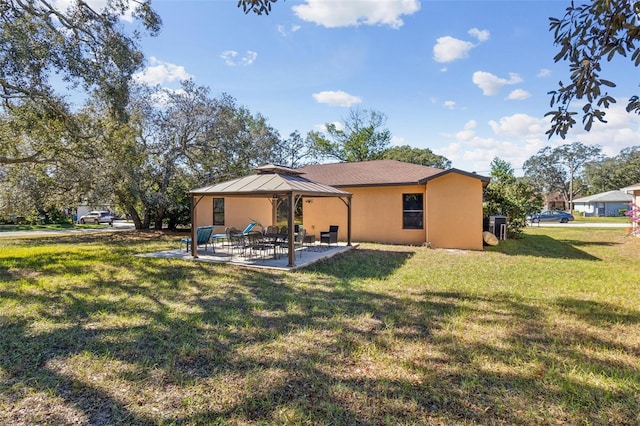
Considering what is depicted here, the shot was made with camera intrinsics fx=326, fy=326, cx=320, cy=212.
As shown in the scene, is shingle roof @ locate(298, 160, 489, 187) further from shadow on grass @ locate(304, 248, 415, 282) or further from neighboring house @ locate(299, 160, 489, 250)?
shadow on grass @ locate(304, 248, 415, 282)

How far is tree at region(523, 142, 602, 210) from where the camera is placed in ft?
192

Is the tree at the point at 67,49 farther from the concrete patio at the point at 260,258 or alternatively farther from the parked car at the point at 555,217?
the parked car at the point at 555,217

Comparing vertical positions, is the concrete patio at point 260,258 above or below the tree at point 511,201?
below

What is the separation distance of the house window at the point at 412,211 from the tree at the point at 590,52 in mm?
10671

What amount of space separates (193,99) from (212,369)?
17575mm

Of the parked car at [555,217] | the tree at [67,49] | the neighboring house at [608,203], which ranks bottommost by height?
the parked car at [555,217]

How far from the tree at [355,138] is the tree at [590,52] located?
31.9 m

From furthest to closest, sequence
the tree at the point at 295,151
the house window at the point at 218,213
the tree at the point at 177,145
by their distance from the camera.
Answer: the tree at the point at 295,151, the house window at the point at 218,213, the tree at the point at 177,145

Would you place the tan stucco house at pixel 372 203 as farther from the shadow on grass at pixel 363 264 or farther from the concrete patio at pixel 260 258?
the shadow on grass at pixel 363 264

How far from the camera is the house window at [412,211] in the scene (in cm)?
1386

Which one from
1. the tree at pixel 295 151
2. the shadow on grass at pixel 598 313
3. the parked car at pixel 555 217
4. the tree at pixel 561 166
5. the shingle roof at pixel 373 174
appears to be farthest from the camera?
the tree at pixel 561 166

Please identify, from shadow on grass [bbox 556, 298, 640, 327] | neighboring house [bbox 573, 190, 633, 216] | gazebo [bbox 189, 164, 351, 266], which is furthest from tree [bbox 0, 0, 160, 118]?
neighboring house [bbox 573, 190, 633, 216]

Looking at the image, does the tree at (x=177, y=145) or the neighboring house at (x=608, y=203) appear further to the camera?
the neighboring house at (x=608, y=203)

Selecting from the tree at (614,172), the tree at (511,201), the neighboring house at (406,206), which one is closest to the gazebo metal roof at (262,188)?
the neighboring house at (406,206)
